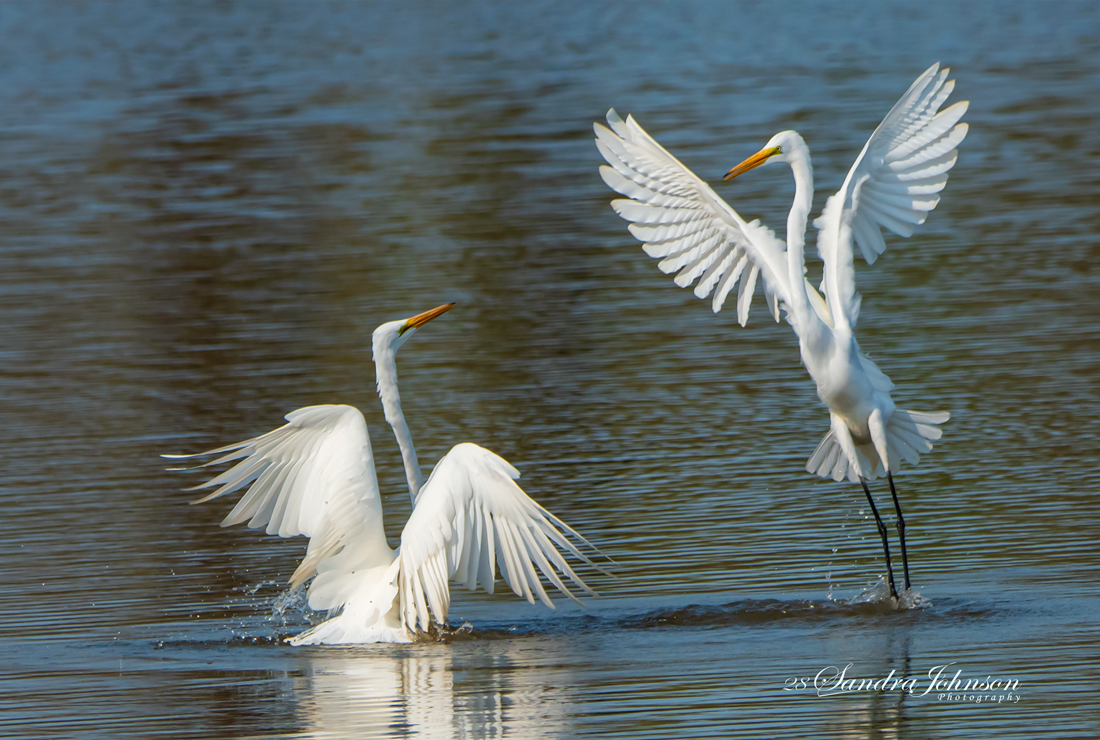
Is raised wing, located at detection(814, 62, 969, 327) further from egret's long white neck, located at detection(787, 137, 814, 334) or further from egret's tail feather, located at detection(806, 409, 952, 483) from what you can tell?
egret's tail feather, located at detection(806, 409, 952, 483)

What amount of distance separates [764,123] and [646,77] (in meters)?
6.52

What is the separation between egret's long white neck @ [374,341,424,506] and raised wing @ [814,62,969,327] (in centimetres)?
211

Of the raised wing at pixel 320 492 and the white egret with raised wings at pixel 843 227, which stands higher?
the white egret with raised wings at pixel 843 227

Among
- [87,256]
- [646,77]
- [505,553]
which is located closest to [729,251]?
[505,553]

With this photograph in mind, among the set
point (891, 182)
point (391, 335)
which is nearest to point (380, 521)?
point (391, 335)

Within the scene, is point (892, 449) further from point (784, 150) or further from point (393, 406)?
point (393, 406)

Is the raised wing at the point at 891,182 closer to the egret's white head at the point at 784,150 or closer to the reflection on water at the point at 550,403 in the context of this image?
the egret's white head at the point at 784,150

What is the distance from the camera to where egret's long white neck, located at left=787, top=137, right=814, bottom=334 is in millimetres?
8164

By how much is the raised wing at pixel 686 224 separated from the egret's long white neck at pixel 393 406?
4.51 feet

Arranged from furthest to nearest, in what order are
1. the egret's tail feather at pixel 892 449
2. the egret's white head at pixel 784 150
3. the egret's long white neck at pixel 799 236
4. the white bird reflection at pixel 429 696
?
the egret's white head at pixel 784 150 → the egret's tail feather at pixel 892 449 → the egret's long white neck at pixel 799 236 → the white bird reflection at pixel 429 696

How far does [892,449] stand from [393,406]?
2445mm

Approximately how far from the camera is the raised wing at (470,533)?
7.28 m
